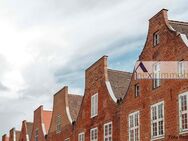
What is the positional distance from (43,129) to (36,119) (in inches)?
138

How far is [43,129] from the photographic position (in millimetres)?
53250

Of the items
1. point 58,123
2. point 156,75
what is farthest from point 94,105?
point 156,75

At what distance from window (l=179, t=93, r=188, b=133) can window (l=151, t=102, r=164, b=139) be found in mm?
1977

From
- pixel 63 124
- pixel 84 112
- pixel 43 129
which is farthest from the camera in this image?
pixel 43 129

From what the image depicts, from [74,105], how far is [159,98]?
21.2 m

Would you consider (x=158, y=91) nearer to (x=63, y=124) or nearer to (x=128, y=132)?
(x=128, y=132)

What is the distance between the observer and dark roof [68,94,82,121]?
155 ft

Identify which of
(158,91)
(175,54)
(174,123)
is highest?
(175,54)

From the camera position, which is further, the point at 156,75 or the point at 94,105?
the point at 94,105

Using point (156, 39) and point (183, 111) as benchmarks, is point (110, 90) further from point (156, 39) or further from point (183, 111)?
point (183, 111)

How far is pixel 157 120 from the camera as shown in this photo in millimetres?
29344

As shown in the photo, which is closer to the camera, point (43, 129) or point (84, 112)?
point (84, 112)

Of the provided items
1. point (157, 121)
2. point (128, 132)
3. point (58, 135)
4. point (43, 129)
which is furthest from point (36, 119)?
point (157, 121)

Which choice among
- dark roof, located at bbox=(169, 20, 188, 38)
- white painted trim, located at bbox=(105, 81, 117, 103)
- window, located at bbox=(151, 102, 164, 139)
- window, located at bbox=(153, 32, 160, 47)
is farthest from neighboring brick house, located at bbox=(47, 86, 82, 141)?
dark roof, located at bbox=(169, 20, 188, 38)
